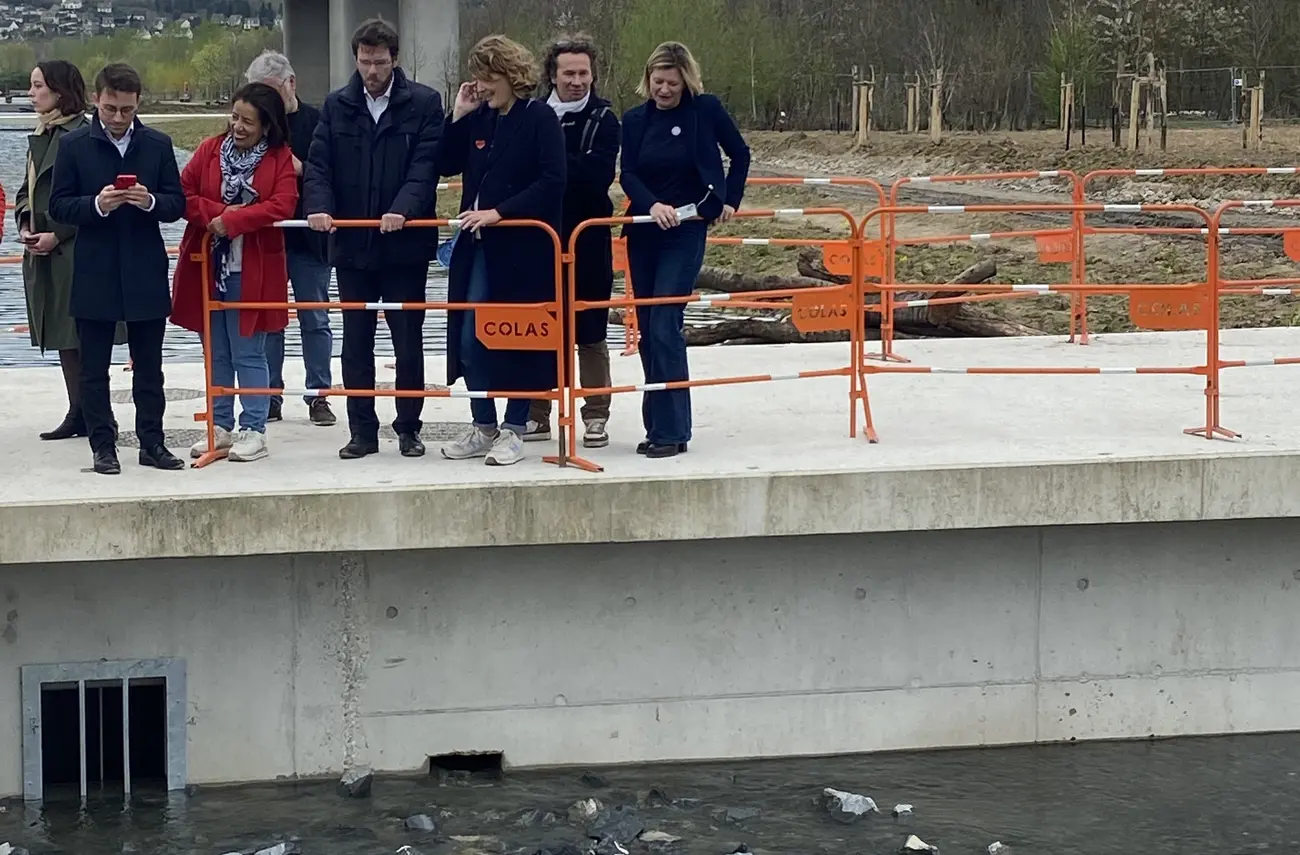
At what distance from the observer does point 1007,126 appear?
5616 cm

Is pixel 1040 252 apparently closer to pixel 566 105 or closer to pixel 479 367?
pixel 566 105

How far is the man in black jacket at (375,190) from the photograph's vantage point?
8570 millimetres

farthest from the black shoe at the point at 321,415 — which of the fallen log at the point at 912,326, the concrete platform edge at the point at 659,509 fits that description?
the fallen log at the point at 912,326

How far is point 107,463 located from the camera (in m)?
8.31

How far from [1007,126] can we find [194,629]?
50.3 metres

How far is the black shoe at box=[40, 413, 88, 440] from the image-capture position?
927 centimetres

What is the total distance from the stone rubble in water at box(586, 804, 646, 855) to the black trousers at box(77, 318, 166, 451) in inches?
96.0

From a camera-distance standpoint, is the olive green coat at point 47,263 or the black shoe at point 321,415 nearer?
the olive green coat at point 47,263

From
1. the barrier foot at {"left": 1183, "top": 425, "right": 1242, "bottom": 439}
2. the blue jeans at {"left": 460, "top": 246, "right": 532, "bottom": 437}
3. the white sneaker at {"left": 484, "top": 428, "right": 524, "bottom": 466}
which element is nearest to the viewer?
the white sneaker at {"left": 484, "top": 428, "right": 524, "bottom": 466}

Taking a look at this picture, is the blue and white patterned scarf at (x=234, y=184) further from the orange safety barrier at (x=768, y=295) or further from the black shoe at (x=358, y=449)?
the orange safety barrier at (x=768, y=295)

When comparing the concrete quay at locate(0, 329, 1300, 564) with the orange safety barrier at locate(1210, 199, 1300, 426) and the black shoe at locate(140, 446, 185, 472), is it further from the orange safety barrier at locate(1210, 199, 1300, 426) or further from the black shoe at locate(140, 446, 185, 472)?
the orange safety barrier at locate(1210, 199, 1300, 426)

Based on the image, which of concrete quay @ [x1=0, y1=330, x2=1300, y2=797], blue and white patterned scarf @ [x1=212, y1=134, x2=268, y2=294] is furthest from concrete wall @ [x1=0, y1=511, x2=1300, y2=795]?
blue and white patterned scarf @ [x1=212, y1=134, x2=268, y2=294]

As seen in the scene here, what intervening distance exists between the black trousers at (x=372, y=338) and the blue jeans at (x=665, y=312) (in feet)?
3.15

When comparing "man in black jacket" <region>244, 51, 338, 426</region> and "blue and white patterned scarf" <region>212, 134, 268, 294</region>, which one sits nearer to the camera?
"blue and white patterned scarf" <region>212, 134, 268, 294</region>
